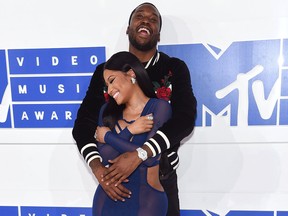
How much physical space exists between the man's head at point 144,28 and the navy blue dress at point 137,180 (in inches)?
14.0

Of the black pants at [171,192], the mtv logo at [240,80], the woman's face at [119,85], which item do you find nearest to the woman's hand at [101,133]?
the woman's face at [119,85]

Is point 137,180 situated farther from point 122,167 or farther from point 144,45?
point 144,45

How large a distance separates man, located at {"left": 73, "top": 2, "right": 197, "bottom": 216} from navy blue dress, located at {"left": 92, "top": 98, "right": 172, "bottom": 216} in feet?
0.08

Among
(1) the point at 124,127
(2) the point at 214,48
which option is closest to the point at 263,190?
(2) the point at 214,48

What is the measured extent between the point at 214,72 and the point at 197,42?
177 millimetres

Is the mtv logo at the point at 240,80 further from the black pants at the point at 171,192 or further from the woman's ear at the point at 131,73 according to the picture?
the woman's ear at the point at 131,73

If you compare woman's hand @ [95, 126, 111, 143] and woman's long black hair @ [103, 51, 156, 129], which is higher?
woman's long black hair @ [103, 51, 156, 129]

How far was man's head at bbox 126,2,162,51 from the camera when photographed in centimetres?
135

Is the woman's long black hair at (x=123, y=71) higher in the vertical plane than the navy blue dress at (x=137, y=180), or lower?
higher

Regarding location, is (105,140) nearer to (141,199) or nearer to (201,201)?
(141,199)

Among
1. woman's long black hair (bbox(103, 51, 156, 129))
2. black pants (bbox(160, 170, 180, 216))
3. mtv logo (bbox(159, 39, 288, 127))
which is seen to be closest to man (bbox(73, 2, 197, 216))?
black pants (bbox(160, 170, 180, 216))

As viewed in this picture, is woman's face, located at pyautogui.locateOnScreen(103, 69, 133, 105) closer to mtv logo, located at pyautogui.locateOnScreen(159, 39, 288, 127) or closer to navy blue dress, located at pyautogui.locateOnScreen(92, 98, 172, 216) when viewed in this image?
navy blue dress, located at pyautogui.locateOnScreen(92, 98, 172, 216)

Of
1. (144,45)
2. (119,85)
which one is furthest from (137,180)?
(144,45)

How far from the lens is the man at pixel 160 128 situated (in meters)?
1.05
